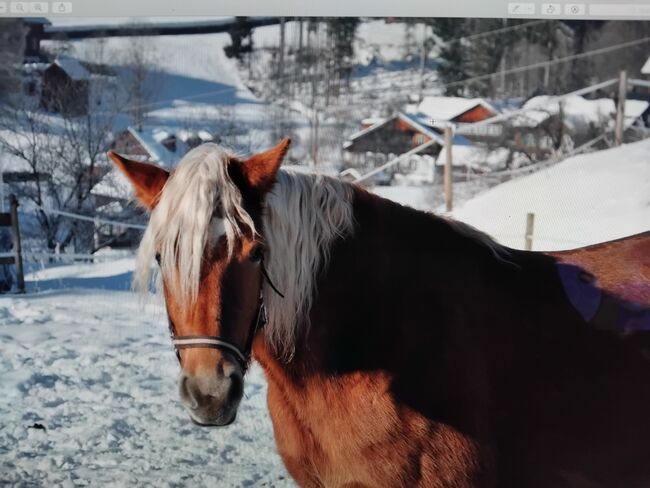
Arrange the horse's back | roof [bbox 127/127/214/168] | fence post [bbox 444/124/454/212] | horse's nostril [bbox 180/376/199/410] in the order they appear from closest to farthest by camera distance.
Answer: horse's nostril [bbox 180/376/199/410] < the horse's back < roof [bbox 127/127/214/168] < fence post [bbox 444/124/454/212]

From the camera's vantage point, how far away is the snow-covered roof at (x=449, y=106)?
6.28ft

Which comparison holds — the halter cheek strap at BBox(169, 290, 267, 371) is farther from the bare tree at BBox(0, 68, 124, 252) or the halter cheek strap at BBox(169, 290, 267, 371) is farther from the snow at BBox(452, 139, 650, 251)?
the snow at BBox(452, 139, 650, 251)

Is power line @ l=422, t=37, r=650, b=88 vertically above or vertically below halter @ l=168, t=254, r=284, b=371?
above

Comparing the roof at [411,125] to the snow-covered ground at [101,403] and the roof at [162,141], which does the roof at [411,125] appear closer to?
the roof at [162,141]

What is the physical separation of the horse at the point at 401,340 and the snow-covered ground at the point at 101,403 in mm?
661

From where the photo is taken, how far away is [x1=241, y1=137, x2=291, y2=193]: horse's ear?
1096 millimetres

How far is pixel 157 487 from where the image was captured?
1.84 meters

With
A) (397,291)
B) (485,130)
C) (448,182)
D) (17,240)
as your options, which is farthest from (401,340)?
(17,240)

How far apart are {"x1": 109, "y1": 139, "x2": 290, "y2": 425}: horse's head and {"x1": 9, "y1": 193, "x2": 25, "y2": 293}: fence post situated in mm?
998

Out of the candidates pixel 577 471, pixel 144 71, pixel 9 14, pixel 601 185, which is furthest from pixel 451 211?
pixel 9 14

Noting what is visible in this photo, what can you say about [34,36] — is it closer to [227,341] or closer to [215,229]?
[215,229]

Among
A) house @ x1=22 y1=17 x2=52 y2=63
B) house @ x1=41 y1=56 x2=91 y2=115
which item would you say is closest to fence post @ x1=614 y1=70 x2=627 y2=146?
house @ x1=41 y1=56 x2=91 y2=115

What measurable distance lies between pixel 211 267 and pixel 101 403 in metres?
1.14

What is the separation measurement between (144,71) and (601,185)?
1.56 metres
